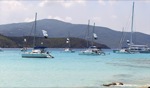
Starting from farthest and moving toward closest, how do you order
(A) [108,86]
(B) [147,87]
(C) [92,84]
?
(C) [92,84] < (A) [108,86] < (B) [147,87]

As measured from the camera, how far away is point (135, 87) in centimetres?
3931

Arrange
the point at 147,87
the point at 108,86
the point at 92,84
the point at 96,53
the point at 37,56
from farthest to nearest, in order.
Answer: the point at 96,53 → the point at 37,56 → the point at 92,84 → the point at 108,86 → the point at 147,87

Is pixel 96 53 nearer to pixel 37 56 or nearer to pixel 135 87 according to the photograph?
pixel 37 56

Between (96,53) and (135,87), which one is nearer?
(135,87)

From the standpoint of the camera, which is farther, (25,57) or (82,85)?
(25,57)

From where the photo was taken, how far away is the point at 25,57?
11644 centimetres

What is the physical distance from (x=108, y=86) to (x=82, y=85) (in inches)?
125

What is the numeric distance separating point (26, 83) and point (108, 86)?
31.5ft

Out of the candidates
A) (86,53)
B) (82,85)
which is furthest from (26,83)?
(86,53)

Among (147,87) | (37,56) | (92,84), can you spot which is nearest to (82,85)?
(92,84)

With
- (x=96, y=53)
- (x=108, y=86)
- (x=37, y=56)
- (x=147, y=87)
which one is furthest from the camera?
(x=96, y=53)

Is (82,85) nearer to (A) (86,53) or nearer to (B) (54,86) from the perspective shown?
(B) (54,86)

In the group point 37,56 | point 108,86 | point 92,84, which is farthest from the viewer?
point 37,56

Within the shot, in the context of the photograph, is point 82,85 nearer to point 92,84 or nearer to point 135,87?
point 92,84
